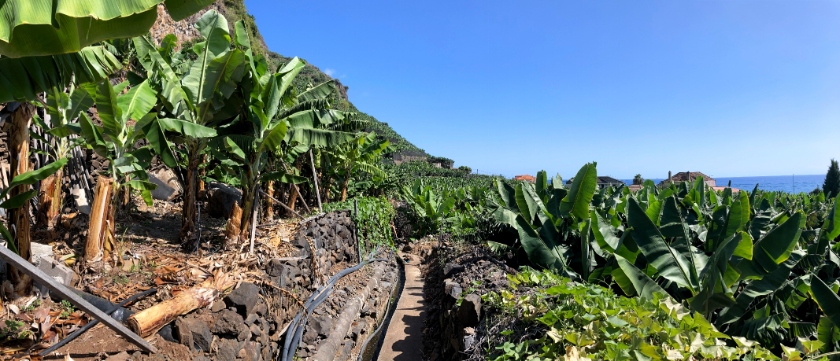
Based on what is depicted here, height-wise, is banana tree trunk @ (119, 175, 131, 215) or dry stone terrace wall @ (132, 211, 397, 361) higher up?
banana tree trunk @ (119, 175, 131, 215)

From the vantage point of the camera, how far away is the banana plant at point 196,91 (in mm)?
5641

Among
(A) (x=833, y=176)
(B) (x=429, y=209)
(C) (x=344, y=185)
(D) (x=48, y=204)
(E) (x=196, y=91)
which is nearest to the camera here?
(D) (x=48, y=204)

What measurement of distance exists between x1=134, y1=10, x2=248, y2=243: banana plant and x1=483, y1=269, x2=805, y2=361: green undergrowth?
4881 millimetres

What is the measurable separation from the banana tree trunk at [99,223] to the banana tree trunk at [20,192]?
83 cm

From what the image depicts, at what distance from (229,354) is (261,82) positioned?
4.17 meters

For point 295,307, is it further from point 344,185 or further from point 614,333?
point 344,185

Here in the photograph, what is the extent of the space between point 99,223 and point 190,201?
164 cm

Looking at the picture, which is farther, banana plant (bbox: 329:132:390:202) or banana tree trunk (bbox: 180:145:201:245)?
banana plant (bbox: 329:132:390:202)

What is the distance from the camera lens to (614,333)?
2766mm

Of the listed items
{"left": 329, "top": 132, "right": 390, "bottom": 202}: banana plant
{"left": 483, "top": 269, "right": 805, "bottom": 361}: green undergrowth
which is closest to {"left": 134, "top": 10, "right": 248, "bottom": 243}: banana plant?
{"left": 483, "top": 269, "right": 805, "bottom": 361}: green undergrowth

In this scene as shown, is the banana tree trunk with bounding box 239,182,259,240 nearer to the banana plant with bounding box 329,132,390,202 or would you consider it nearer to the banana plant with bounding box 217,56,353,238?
the banana plant with bounding box 217,56,353,238

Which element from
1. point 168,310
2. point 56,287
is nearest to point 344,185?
point 168,310

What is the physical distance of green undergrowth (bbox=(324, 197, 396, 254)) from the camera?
1193cm

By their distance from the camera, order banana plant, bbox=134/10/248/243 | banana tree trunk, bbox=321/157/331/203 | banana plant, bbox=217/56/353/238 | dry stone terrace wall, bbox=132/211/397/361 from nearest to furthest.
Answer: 1. dry stone terrace wall, bbox=132/211/397/361
2. banana plant, bbox=134/10/248/243
3. banana plant, bbox=217/56/353/238
4. banana tree trunk, bbox=321/157/331/203
